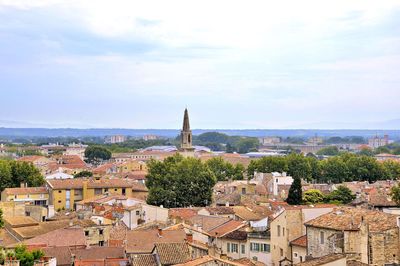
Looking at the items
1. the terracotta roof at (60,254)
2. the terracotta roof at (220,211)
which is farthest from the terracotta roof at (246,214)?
the terracotta roof at (60,254)

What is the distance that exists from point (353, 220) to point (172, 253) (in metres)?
9.60

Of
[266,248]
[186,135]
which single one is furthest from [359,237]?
[186,135]

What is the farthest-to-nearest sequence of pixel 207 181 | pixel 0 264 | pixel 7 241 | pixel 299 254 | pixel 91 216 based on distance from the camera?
pixel 207 181
pixel 91 216
pixel 7 241
pixel 299 254
pixel 0 264

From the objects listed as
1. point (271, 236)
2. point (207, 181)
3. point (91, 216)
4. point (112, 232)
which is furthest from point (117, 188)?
point (271, 236)

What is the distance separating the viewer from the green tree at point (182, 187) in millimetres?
77312

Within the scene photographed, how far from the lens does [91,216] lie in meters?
53.8

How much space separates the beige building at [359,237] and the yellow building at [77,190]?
4605 cm

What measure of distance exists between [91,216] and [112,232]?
738 centimetres

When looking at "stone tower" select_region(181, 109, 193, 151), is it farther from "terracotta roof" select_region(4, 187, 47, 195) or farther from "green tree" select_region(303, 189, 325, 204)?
"green tree" select_region(303, 189, 325, 204)

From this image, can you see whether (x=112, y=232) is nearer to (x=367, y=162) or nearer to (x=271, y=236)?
(x=271, y=236)

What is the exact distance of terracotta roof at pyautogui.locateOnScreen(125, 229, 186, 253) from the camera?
3784 cm

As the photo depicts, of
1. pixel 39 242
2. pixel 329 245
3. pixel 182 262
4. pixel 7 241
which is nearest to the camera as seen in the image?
pixel 182 262

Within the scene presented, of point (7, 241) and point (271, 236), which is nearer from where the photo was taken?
point (271, 236)

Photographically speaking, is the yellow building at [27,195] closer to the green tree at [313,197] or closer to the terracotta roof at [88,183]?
the terracotta roof at [88,183]
